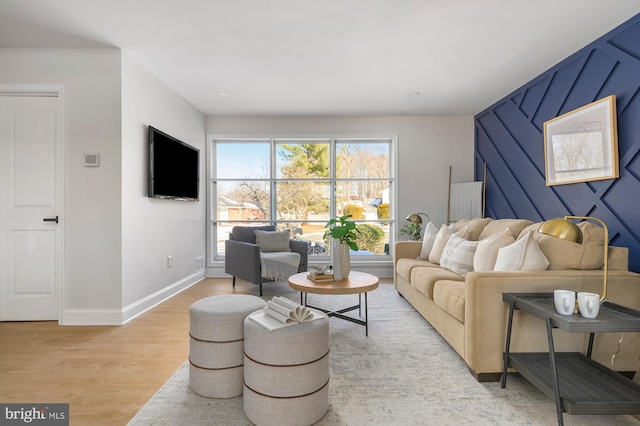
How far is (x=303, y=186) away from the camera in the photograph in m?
5.21

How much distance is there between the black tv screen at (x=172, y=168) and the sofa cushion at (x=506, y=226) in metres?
3.46

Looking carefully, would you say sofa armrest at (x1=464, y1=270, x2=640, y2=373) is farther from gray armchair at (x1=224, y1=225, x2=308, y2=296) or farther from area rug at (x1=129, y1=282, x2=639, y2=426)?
gray armchair at (x1=224, y1=225, x2=308, y2=296)

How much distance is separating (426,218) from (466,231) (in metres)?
1.62

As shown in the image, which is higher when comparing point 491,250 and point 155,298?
point 491,250

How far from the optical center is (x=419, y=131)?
16.6 ft

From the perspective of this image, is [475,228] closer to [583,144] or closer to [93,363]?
[583,144]

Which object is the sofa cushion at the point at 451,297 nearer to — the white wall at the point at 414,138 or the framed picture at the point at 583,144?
the framed picture at the point at 583,144

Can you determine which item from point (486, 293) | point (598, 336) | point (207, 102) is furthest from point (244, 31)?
point (598, 336)

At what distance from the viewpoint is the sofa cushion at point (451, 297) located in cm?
215

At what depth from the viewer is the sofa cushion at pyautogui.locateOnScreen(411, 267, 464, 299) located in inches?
108

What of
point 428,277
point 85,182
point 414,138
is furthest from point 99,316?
point 414,138

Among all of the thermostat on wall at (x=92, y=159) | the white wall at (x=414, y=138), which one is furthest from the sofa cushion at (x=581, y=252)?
the thermostat on wall at (x=92, y=159)

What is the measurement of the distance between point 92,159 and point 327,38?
92.8 inches

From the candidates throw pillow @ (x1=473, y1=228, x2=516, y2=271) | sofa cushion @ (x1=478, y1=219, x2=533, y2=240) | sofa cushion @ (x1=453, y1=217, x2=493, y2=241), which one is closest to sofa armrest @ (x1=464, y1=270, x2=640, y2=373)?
throw pillow @ (x1=473, y1=228, x2=516, y2=271)
